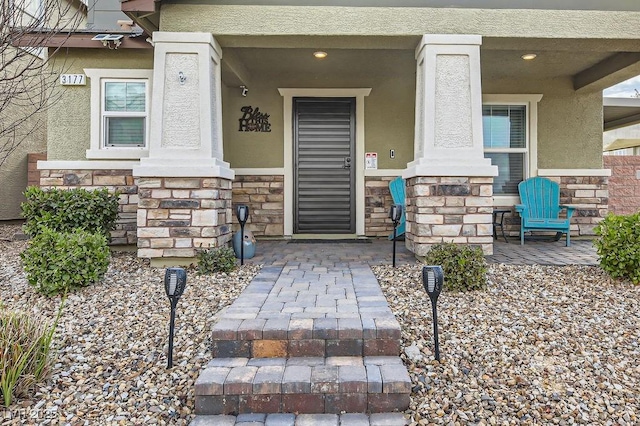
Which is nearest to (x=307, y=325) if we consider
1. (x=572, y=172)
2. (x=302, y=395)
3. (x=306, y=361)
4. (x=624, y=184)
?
(x=306, y=361)

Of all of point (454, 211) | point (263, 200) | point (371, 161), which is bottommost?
point (454, 211)

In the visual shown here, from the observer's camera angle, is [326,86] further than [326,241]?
Yes

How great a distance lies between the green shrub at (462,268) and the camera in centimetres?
328

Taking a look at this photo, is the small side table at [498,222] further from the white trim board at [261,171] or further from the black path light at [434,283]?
the black path light at [434,283]

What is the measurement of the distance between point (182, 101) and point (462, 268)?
312 centimetres

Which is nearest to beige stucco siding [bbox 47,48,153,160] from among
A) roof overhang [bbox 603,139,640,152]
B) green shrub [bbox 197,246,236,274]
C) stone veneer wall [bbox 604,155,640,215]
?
green shrub [bbox 197,246,236,274]

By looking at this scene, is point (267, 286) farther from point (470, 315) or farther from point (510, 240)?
point (510, 240)

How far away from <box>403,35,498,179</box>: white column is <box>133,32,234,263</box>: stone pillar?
86.2 inches

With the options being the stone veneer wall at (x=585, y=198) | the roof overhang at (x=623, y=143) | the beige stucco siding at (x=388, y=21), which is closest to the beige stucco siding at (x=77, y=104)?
the beige stucco siding at (x=388, y=21)

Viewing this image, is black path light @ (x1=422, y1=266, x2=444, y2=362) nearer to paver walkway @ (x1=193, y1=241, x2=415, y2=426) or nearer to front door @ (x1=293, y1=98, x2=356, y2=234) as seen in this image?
paver walkway @ (x1=193, y1=241, x2=415, y2=426)

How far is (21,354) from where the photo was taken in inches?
79.0

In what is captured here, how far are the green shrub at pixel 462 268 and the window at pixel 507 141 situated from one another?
329 cm

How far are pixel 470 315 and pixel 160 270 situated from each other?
2.91 metres

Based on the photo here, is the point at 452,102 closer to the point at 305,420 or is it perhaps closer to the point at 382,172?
the point at 382,172
